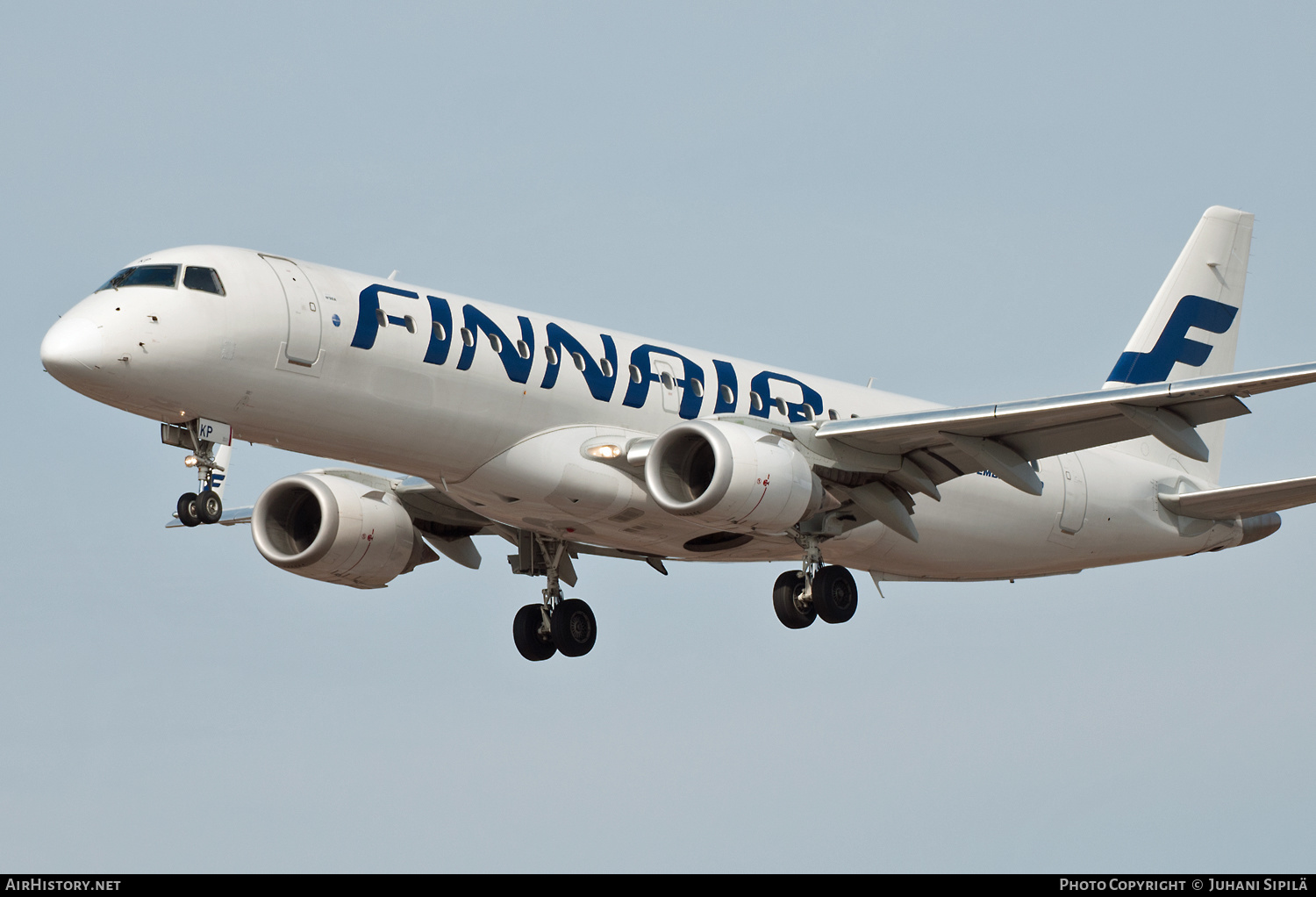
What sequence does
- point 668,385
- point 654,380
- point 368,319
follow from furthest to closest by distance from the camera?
1. point 668,385
2. point 654,380
3. point 368,319

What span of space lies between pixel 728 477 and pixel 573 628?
23.3ft

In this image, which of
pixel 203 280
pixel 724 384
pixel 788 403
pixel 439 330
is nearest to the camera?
pixel 203 280

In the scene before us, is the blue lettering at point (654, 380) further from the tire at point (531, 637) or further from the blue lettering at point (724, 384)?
the tire at point (531, 637)

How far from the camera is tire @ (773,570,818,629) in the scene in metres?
30.0

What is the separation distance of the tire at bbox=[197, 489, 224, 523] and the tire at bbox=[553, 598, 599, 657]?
9241 mm

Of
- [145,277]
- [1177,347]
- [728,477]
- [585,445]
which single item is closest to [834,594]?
[728,477]

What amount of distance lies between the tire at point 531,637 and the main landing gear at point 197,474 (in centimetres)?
880

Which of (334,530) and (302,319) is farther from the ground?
(302,319)

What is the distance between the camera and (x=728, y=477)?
27.4 meters

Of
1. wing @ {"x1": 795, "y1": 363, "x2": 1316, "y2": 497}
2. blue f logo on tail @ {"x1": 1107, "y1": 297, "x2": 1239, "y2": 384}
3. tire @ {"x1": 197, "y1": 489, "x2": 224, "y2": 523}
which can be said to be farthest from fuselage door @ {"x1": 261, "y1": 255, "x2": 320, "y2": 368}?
blue f logo on tail @ {"x1": 1107, "y1": 297, "x2": 1239, "y2": 384}

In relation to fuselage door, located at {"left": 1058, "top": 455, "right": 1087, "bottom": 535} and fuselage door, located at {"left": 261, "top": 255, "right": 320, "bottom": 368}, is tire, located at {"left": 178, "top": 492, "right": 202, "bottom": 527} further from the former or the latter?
fuselage door, located at {"left": 1058, "top": 455, "right": 1087, "bottom": 535}

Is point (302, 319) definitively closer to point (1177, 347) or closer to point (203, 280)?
point (203, 280)

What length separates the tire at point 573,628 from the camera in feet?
109

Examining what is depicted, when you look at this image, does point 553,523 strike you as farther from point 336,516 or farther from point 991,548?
point 991,548
